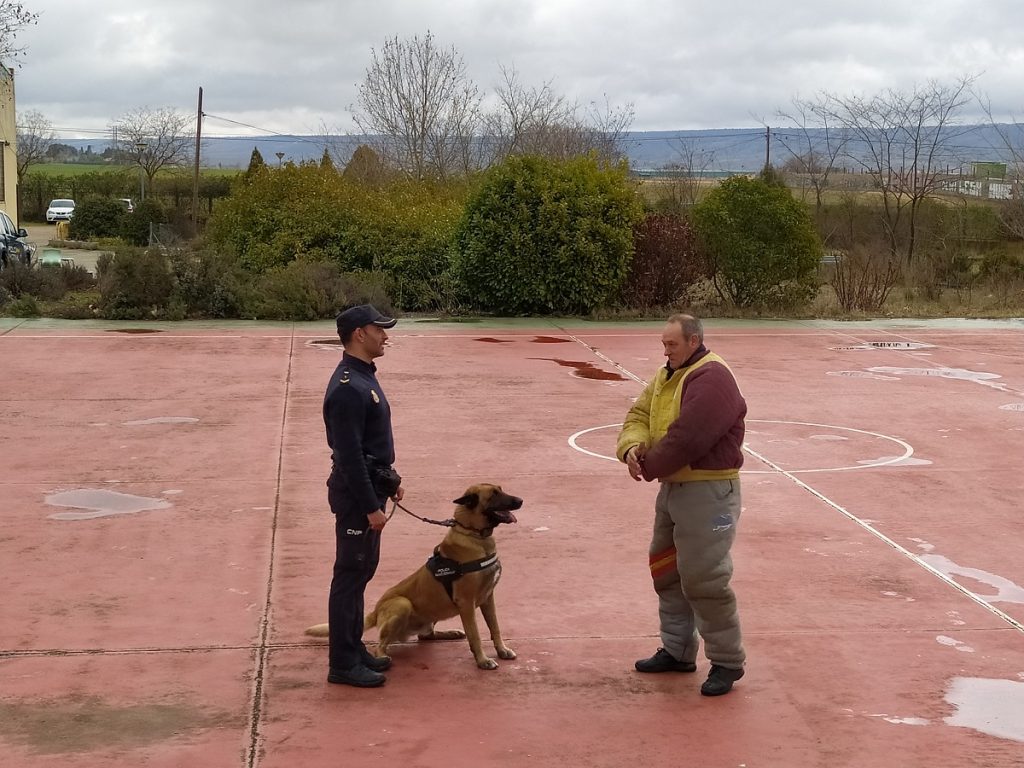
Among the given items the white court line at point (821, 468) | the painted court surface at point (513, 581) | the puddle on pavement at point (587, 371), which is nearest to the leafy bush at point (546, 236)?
the puddle on pavement at point (587, 371)

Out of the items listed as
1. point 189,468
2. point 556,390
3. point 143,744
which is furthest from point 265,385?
point 143,744

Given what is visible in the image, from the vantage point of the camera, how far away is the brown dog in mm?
5820

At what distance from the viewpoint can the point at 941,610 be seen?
6871 millimetres

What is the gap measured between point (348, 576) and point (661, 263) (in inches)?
681

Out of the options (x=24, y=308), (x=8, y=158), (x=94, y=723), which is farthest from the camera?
(x=8, y=158)

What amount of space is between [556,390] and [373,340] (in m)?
8.77

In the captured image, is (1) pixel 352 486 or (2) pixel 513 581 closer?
(1) pixel 352 486

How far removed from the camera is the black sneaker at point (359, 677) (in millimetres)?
5703

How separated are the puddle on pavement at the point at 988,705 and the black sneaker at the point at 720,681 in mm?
929

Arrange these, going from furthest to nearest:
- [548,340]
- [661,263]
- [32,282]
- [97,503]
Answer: [661,263]
[32,282]
[548,340]
[97,503]

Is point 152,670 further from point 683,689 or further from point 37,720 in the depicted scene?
point 683,689

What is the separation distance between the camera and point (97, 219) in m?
51.8

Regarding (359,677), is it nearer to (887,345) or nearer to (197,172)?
(887,345)

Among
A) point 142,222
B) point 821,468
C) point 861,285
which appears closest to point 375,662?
point 821,468
